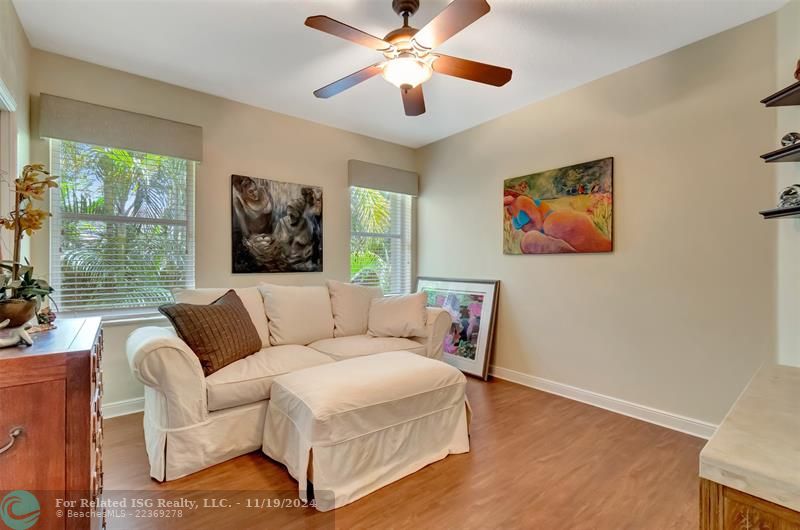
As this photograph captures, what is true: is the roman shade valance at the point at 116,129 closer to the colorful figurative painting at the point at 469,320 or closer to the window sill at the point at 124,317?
the window sill at the point at 124,317

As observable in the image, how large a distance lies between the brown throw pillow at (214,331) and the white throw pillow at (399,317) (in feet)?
3.44

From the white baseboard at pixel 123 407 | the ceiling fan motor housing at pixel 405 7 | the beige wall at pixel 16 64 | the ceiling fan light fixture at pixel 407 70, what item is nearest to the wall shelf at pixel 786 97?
the ceiling fan light fixture at pixel 407 70

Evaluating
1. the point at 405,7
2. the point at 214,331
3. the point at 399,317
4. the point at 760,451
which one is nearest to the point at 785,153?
the point at 760,451

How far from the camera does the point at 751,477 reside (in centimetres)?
65

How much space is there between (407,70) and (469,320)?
99.8 inches

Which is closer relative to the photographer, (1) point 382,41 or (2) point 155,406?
(1) point 382,41

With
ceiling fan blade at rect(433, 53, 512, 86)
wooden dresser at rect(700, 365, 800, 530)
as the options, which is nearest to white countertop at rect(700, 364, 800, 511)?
wooden dresser at rect(700, 365, 800, 530)

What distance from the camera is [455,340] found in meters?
3.92

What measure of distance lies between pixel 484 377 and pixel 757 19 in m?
3.15

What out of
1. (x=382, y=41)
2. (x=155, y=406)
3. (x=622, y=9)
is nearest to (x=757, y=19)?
(x=622, y=9)

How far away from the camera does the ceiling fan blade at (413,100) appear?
2.21m

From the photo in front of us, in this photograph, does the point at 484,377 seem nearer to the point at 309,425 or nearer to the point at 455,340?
the point at 455,340

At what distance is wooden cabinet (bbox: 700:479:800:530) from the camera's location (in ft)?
2.06

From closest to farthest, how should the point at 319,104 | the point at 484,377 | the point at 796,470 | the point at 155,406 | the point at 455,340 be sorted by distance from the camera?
the point at 796,470
the point at 155,406
the point at 319,104
the point at 484,377
the point at 455,340
